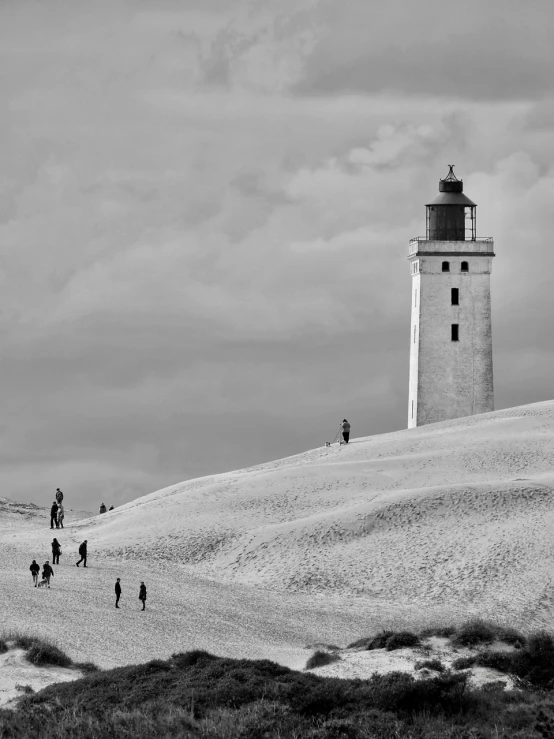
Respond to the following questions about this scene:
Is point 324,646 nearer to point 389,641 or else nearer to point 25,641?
point 389,641

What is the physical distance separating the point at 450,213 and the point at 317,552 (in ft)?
111

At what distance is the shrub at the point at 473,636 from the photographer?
35875mm

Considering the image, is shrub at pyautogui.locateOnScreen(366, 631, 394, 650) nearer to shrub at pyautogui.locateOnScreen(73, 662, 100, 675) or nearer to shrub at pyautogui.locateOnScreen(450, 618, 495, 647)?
shrub at pyautogui.locateOnScreen(450, 618, 495, 647)

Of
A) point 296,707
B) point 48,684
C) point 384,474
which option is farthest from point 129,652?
point 384,474

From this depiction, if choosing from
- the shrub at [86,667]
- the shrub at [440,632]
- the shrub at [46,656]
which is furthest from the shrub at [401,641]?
the shrub at [46,656]

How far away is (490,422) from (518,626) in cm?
2403

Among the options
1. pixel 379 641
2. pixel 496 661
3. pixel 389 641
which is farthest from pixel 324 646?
pixel 496 661

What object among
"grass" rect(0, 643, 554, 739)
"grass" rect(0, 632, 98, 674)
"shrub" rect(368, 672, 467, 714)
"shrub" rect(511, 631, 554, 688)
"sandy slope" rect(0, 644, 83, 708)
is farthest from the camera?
"grass" rect(0, 632, 98, 674)

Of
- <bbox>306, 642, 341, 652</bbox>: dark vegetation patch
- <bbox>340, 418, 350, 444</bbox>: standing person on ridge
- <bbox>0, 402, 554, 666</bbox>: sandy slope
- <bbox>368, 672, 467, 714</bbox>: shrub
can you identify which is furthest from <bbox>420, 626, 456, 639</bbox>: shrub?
<bbox>340, 418, 350, 444</bbox>: standing person on ridge

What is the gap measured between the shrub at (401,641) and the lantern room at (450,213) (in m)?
42.8

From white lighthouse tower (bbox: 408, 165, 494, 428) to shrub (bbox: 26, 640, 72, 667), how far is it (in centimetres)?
4257

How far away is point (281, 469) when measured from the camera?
2347 inches

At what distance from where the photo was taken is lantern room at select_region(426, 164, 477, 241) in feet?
252

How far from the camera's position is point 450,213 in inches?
3036
